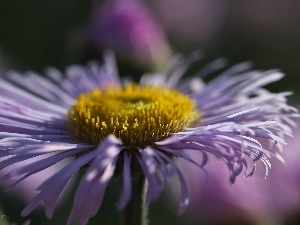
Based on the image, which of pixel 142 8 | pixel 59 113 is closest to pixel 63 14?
pixel 142 8

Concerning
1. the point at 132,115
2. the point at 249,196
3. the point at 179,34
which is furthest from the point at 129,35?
the point at 179,34

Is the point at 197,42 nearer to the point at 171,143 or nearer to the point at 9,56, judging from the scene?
the point at 9,56

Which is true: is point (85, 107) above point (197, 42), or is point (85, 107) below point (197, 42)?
below

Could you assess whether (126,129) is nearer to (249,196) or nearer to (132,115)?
(132,115)

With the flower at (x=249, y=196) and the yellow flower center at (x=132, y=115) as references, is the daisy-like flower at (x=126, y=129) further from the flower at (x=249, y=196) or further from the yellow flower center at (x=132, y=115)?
the flower at (x=249, y=196)

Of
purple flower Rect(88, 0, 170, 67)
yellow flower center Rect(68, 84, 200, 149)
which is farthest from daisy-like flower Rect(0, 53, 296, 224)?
purple flower Rect(88, 0, 170, 67)

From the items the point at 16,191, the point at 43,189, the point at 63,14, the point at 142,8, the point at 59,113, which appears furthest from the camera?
the point at 63,14

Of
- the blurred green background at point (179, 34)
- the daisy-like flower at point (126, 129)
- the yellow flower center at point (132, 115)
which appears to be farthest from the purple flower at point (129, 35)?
the yellow flower center at point (132, 115)
